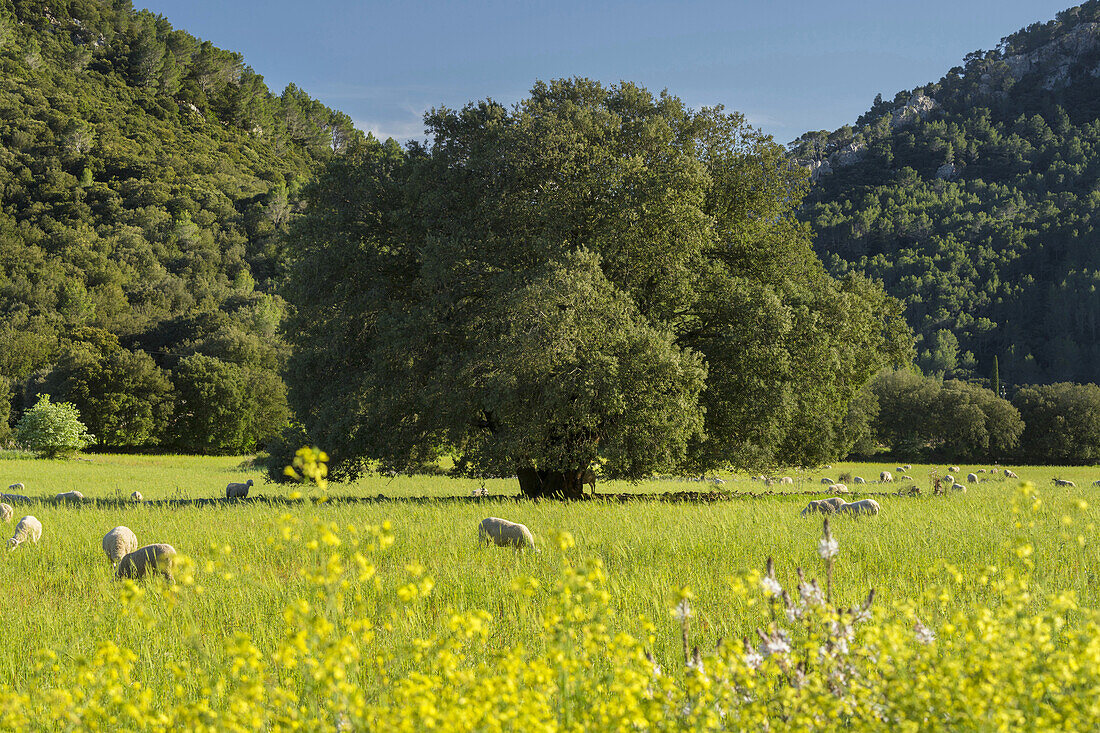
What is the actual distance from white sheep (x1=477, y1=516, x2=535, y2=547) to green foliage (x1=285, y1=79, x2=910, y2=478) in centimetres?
678

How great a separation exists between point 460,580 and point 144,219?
122 meters

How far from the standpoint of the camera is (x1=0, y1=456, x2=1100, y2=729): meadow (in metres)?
3.58

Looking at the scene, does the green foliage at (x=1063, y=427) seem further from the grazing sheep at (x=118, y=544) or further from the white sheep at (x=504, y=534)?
the grazing sheep at (x=118, y=544)

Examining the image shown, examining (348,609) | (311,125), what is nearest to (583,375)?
(348,609)

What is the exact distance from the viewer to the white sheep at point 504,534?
32.4ft

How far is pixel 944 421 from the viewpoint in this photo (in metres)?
75.4

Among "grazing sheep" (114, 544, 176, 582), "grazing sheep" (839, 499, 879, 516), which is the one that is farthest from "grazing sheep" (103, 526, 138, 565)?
"grazing sheep" (839, 499, 879, 516)

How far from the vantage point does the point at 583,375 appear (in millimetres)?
17062

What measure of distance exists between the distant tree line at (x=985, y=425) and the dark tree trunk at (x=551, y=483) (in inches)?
2290

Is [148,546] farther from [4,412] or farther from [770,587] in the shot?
[4,412]

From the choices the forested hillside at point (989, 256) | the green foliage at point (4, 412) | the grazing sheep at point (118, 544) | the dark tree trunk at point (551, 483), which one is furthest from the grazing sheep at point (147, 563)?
the forested hillside at point (989, 256)

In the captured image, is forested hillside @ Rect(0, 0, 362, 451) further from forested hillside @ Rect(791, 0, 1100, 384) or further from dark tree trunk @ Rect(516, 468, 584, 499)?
forested hillside @ Rect(791, 0, 1100, 384)

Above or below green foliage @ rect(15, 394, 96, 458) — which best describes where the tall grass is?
above

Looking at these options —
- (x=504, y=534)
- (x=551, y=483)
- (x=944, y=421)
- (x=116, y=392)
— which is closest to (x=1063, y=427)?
(x=944, y=421)
